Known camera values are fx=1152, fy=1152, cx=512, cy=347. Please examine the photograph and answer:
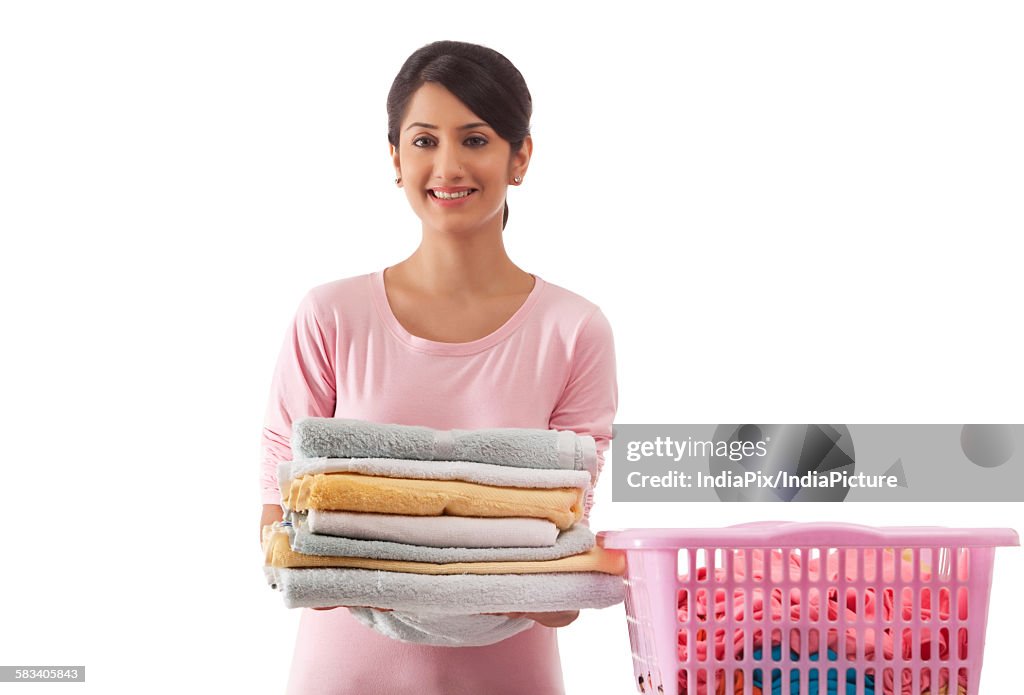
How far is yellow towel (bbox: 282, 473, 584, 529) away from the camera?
1188 mm

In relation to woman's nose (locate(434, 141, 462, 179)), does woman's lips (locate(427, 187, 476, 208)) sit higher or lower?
lower

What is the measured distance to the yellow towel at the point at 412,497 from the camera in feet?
3.90

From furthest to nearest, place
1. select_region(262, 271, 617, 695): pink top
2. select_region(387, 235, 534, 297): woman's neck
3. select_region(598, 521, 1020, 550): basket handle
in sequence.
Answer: select_region(387, 235, 534, 297): woman's neck, select_region(262, 271, 617, 695): pink top, select_region(598, 521, 1020, 550): basket handle

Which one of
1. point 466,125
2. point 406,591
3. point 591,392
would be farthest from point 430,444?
point 466,125

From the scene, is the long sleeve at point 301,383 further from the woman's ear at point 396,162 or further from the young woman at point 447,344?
the woman's ear at point 396,162

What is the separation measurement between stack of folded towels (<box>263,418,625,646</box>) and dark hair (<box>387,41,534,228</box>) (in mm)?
469

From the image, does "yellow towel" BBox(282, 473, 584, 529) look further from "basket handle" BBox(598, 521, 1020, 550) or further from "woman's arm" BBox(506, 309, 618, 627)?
"woman's arm" BBox(506, 309, 618, 627)

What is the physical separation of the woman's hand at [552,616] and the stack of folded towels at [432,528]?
26 mm

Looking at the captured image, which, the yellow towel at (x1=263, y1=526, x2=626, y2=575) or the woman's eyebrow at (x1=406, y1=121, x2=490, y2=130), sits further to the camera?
the woman's eyebrow at (x1=406, y1=121, x2=490, y2=130)

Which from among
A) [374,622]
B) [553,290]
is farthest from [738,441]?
[374,622]

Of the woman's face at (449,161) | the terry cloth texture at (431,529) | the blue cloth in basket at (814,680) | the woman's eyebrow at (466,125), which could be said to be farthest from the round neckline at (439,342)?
the blue cloth in basket at (814,680)

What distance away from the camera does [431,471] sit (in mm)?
1222

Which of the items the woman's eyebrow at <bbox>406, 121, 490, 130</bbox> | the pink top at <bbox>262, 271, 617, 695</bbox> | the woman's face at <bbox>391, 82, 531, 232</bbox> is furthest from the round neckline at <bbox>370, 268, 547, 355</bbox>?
the woman's eyebrow at <bbox>406, 121, 490, 130</bbox>

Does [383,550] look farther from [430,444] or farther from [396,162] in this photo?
[396,162]
